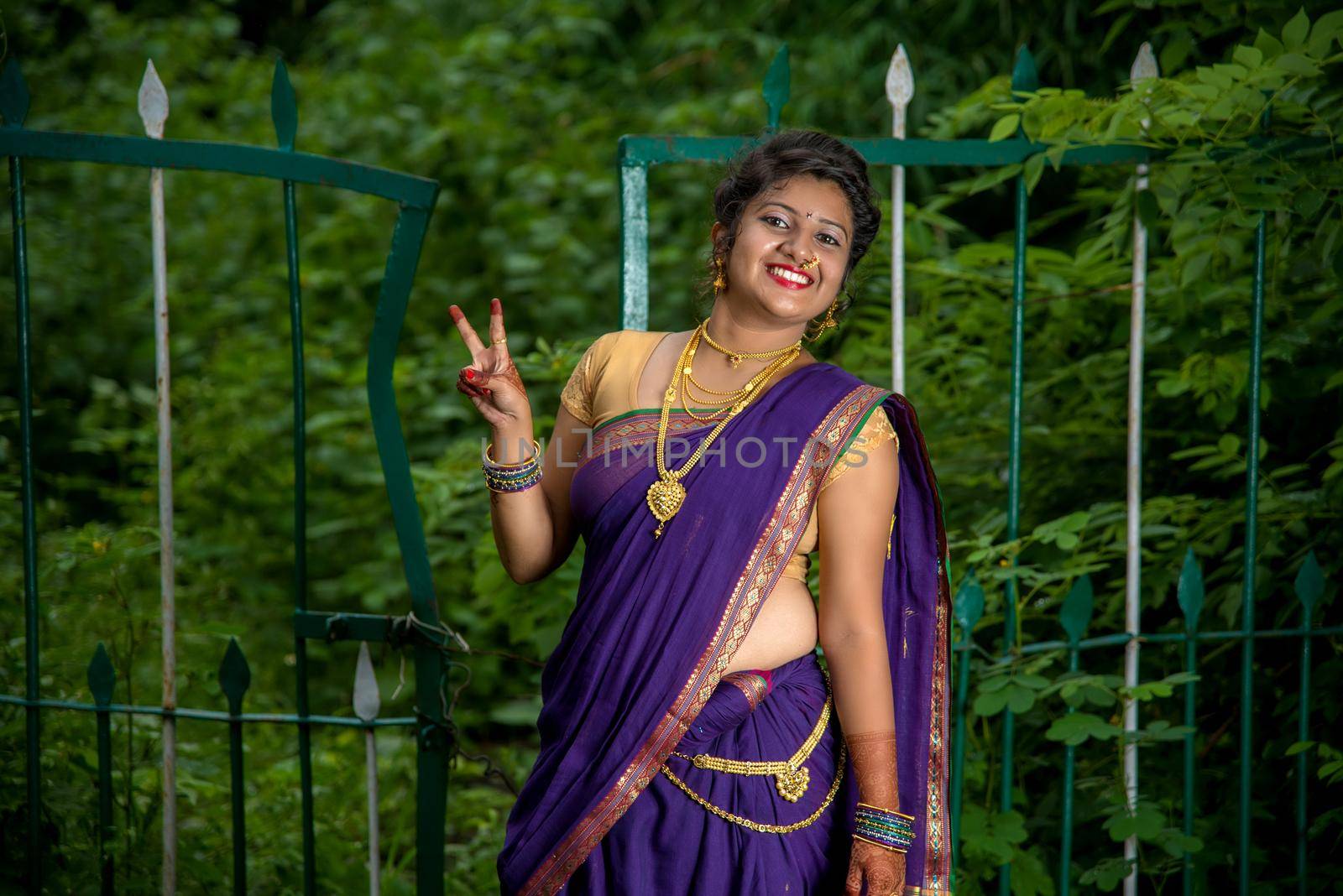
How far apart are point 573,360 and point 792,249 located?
1.12 meters

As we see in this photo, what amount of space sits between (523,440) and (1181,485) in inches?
77.1

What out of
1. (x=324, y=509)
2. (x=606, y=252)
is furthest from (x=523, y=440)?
(x=606, y=252)

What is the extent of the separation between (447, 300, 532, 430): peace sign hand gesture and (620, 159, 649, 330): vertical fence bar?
56 centimetres

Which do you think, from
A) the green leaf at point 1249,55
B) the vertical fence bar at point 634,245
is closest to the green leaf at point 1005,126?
the green leaf at point 1249,55

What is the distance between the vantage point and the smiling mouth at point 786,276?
1.96 m

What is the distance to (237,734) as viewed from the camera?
8.13 ft

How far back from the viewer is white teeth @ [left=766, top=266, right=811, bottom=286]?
1961mm

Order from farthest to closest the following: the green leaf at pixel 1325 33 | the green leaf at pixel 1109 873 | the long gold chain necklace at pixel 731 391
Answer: the green leaf at pixel 1109 873 → the green leaf at pixel 1325 33 → the long gold chain necklace at pixel 731 391

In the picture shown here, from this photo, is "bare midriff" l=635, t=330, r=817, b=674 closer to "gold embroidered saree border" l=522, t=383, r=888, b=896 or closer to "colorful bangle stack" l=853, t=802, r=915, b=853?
"gold embroidered saree border" l=522, t=383, r=888, b=896

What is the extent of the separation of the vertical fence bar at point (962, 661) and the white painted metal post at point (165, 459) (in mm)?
1515

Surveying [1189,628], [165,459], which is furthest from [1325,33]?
[165,459]

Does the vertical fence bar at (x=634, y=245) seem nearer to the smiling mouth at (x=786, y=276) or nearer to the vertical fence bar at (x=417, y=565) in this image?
the vertical fence bar at (x=417, y=565)

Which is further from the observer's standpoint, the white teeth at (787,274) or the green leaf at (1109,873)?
the green leaf at (1109,873)

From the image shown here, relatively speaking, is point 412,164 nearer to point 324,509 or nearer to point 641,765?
point 324,509
